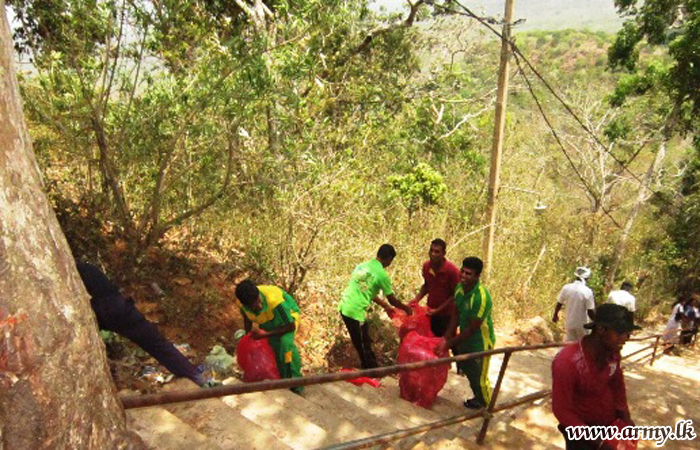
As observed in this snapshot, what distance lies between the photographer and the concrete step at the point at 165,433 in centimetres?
234

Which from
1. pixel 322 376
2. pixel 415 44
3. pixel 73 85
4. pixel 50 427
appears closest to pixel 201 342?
pixel 73 85

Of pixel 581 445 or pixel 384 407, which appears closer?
pixel 581 445

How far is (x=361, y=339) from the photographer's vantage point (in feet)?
16.3

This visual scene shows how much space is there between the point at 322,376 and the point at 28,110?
421cm

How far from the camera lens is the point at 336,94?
10781 mm

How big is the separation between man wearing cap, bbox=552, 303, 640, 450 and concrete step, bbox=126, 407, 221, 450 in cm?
192

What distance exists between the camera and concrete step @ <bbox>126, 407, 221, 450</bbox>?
2340 mm

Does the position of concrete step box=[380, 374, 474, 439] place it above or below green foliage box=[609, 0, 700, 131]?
below

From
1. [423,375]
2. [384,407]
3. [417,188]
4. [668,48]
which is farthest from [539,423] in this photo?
[668,48]

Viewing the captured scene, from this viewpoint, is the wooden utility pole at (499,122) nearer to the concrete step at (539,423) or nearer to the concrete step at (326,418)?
the concrete step at (539,423)

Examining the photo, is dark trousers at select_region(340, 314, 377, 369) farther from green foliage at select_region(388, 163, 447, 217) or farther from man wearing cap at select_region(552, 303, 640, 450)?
green foliage at select_region(388, 163, 447, 217)

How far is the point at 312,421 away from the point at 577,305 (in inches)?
154

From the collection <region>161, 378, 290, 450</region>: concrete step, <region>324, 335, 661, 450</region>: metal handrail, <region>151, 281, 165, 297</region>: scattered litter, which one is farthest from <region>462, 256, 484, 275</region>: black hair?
<region>151, 281, 165, 297</region>: scattered litter

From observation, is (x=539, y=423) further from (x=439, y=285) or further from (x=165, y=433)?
(x=165, y=433)
